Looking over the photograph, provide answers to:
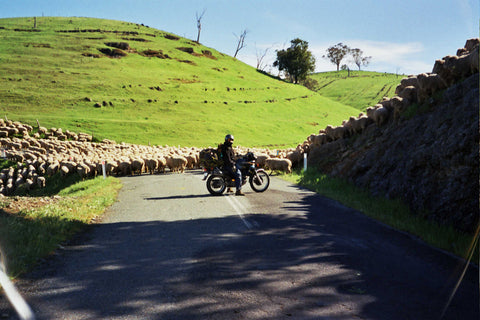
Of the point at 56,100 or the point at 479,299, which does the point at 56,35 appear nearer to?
the point at 56,100

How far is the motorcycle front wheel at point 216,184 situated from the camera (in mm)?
12250

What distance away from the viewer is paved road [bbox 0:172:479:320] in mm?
3898

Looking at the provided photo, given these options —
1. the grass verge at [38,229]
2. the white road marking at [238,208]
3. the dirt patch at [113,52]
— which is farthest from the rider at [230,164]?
the dirt patch at [113,52]

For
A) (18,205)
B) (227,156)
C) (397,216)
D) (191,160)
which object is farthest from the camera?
(191,160)

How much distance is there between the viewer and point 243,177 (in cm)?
1255

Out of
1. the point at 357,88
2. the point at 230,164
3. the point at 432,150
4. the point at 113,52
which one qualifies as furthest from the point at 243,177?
the point at 357,88

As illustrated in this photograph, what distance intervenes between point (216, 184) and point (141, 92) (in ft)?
175

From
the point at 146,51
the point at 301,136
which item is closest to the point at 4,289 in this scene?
the point at 301,136

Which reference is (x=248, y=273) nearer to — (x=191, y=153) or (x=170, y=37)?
(x=191, y=153)

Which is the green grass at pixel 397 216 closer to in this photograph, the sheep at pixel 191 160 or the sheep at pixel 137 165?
the sheep at pixel 137 165

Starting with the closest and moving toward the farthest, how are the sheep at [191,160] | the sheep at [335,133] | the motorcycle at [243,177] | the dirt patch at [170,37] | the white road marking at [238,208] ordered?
the white road marking at [238,208] → the motorcycle at [243,177] → the sheep at [335,133] → the sheep at [191,160] → the dirt patch at [170,37]

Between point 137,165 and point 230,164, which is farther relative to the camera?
point 137,165

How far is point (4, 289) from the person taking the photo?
14.8 feet

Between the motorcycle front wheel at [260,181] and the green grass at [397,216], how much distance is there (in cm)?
196
